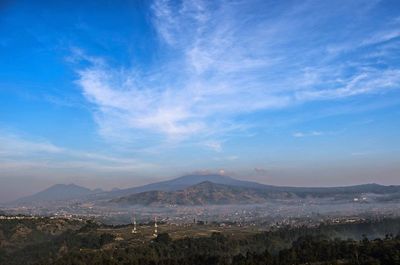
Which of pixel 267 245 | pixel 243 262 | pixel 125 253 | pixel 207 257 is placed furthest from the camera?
pixel 267 245

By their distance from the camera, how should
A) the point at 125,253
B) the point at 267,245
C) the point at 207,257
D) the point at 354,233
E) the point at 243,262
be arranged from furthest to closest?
the point at 354,233 < the point at 267,245 < the point at 125,253 < the point at 207,257 < the point at 243,262

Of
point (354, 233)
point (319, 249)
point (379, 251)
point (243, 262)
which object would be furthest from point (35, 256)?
point (354, 233)

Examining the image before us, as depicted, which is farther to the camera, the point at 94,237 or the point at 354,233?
the point at 354,233

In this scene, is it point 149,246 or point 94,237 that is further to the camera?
point 94,237

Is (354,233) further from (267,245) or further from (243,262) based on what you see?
(243,262)

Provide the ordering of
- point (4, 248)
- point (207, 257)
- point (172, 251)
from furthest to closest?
point (4, 248), point (172, 251), point (207, 257)

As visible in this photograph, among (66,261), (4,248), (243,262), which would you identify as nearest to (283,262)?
(243,262)

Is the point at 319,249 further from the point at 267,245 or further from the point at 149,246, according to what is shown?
the point at 149,246
